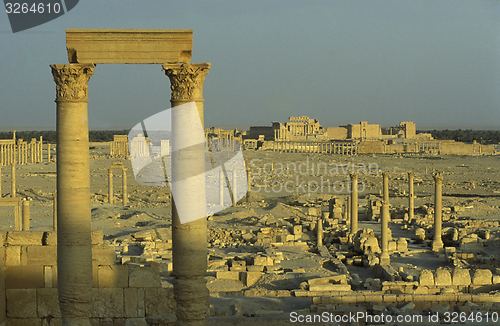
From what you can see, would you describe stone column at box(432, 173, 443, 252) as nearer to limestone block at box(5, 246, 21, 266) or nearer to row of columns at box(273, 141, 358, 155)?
limestone block at box(5, 246, 21, 266)

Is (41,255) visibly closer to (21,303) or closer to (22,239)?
(22,239)

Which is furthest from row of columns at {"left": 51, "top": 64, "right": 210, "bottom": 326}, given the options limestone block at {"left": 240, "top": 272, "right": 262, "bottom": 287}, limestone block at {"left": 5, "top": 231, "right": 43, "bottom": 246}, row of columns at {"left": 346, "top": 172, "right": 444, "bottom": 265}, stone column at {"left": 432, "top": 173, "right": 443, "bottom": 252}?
stone column at {"left": 432, "top": 173, "right": 443, "bottom": 252}

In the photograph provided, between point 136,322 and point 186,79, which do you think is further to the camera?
point 136,322

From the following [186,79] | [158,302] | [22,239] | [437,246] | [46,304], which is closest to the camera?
[186,79]

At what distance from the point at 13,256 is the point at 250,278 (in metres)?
7.40

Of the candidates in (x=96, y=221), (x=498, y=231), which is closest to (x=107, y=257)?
(x=96, y=221)

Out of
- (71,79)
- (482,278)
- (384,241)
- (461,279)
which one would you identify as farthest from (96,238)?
(384,241)

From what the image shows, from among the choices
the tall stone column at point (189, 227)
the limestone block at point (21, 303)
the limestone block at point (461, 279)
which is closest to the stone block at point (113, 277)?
the limestone block at point (21, 303)

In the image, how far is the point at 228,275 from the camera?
1652cm

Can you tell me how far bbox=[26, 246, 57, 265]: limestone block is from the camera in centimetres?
1029

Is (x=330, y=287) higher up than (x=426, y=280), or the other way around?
(x=426, y=280)

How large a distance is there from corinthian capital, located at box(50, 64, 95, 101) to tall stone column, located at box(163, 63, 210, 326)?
115cm

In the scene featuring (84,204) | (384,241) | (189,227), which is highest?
(84,204)

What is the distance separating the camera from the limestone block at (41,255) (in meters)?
10.3
